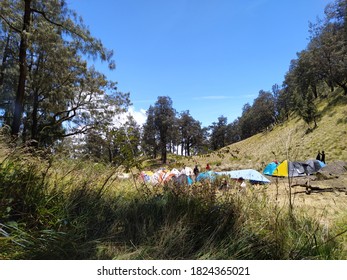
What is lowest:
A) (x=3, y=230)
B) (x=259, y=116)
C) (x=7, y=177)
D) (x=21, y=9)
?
(x=3, y=230)

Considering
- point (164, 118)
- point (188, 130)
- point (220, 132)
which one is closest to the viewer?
point (164, 118)

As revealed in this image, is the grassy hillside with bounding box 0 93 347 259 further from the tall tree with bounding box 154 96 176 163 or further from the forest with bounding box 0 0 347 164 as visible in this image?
the tall tree with bounding box 154 96 176 163

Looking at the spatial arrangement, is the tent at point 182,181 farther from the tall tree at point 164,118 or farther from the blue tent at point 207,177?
the tall tree at point 164,118

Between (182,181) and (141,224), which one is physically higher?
(182,181)

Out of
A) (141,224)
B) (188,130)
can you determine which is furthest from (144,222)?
(188,130)

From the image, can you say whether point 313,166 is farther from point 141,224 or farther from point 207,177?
point 141,224

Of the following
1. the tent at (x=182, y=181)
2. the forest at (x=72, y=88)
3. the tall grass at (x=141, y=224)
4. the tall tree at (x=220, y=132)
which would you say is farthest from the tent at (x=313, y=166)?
the tall tree at (x=220, y=132)

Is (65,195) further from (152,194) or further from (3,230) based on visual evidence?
(152,194)

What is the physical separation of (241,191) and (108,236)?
167cm

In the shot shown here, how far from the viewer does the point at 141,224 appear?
2.32 m

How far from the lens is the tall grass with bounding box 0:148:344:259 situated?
6.24 feet

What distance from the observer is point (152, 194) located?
9.95 feet

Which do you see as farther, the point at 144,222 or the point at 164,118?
the point at 164,118
